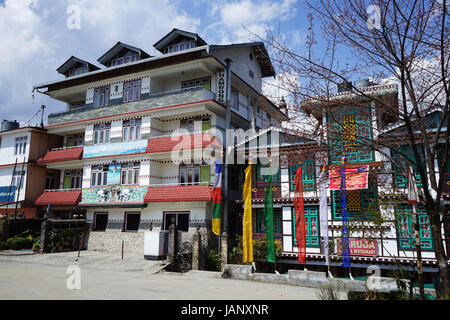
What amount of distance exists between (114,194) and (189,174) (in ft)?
18.4

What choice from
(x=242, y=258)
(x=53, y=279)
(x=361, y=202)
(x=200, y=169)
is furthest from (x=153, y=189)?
(x=361, y=202)

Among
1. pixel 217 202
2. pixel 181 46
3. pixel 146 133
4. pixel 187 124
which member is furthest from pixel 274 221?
pixel 181 46

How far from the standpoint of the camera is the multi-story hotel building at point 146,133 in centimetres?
2225

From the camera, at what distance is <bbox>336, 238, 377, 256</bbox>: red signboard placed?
632 inches

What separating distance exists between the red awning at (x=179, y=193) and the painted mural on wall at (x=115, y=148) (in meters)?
3.24

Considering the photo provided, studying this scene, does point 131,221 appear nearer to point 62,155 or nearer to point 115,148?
point 115,148

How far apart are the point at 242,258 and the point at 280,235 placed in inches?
102

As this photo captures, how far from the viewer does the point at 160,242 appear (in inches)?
728

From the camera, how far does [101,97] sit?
27.0 m

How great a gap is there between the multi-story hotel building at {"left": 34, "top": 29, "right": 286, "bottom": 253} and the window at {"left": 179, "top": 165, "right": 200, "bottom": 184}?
70mm

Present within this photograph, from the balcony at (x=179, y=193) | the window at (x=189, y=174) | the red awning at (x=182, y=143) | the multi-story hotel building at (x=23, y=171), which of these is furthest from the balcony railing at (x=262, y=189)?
the multi-story hotel building at (x=23, y=171)

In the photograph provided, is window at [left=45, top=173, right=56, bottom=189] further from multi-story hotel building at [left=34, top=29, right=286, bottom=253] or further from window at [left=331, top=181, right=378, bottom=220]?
window at [left=331, top=181, right=378, bottom=220]

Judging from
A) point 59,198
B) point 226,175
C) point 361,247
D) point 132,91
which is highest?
point 132,91

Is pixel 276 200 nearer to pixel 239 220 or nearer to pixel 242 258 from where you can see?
pixel 242 258
